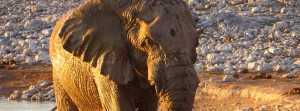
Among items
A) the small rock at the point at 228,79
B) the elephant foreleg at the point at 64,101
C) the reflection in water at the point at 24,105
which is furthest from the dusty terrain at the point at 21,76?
the elephant foreleg at the point at 64,101

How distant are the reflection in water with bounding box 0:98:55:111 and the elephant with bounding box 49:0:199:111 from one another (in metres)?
6.38

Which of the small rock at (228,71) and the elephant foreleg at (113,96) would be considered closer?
the elephant foreleg at (113,96)

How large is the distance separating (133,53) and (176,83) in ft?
2.64

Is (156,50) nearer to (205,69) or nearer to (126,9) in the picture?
(126,9)

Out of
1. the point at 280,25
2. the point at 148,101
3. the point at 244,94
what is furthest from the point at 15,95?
the point at 148,101

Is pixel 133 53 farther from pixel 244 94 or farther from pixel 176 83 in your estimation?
pixel 244 94

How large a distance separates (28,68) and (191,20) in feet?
38.9

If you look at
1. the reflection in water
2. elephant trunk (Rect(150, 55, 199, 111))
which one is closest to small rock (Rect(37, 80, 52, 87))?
the reflection in water

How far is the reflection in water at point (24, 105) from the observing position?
15258 mm

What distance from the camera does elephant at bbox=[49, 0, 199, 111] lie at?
7242mm

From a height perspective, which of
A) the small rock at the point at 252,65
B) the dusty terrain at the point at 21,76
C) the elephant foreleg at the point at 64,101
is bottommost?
the dusty terrain at the point at 21,76

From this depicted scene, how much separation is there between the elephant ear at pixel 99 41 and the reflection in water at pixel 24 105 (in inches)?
271

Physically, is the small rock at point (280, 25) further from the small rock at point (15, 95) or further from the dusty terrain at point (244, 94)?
the small rock at point (15, 95)

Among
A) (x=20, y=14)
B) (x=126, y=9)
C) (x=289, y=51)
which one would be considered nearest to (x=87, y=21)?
(x=126, y=9)
